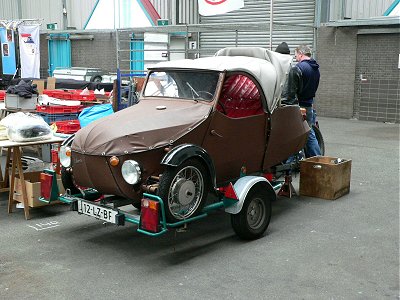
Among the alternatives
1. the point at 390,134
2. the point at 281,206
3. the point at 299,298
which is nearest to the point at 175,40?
the point at 390,134

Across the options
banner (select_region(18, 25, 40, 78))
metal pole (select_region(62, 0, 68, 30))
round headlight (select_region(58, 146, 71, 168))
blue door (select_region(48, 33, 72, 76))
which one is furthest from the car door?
metal pole (select_region(62, 0, 68, 30))

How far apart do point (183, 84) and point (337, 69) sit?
37.4ft

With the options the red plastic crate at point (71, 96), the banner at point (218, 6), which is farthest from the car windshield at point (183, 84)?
the red plastic crate at point (71, 96)

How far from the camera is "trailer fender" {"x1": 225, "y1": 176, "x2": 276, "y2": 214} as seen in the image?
209 inches

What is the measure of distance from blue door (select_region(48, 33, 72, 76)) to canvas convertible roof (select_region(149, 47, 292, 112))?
708 inches

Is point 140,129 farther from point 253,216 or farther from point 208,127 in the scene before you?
point 253,216

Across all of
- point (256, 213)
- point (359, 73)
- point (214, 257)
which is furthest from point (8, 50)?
point (214, 257)

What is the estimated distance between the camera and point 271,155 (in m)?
6.31

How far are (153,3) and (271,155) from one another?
16.6 metres

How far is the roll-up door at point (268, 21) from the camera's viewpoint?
1744cm

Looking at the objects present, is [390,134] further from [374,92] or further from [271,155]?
[271,155]

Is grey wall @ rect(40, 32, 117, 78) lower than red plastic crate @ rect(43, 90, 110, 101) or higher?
higher

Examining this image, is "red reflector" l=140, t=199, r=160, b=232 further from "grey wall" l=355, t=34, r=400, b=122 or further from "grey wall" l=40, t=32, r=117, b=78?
"grey wall" l=40, t=32, r=117, b=78

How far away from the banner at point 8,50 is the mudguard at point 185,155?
17482mm
